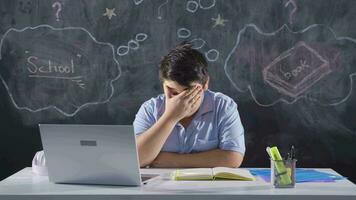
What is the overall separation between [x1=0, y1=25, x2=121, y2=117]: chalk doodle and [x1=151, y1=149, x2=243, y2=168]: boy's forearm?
37.5 inches

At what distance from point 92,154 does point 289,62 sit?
1708mm

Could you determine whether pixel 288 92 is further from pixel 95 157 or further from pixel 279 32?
pixel 95 157

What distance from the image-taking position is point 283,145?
134 inches

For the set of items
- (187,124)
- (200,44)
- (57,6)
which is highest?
(57,6)

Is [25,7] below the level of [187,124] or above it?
above

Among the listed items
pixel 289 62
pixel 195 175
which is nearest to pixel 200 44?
pixel 289 62

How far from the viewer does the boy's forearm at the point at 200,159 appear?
2.48 meters

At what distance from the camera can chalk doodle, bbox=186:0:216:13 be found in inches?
131

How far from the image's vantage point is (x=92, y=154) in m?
1.91

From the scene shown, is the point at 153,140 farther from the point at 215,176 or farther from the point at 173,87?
the point at 215,176

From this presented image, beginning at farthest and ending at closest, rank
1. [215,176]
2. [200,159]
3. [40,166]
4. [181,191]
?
[200,159]
[40,166]
[215,176]
[181,191]

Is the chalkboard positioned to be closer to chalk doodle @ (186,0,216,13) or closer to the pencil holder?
chalk doodle @ (186,0,216,13)

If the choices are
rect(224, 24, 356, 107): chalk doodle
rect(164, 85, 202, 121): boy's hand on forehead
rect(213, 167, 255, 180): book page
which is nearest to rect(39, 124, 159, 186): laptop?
rect(213, 167, 255, 180): book page

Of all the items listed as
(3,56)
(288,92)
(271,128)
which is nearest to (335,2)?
(288,92)
